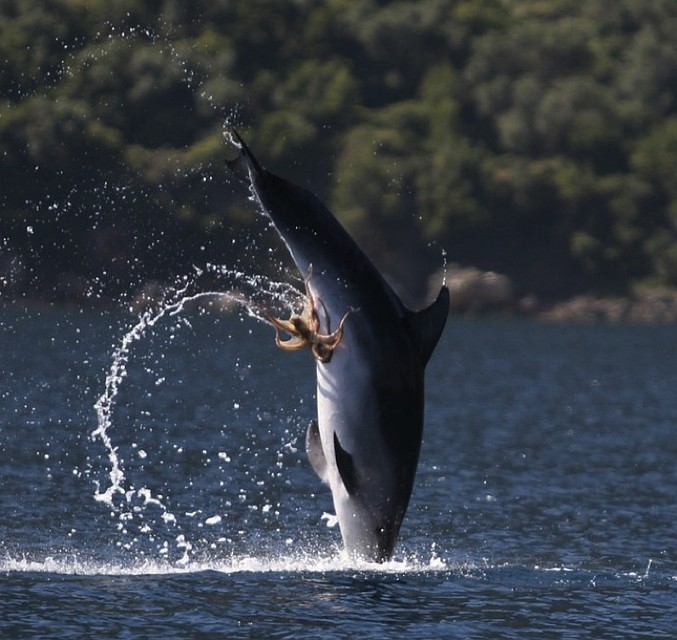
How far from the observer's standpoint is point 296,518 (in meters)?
39.2

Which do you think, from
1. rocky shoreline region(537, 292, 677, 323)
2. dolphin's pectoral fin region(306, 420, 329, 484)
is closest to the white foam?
dolphin's pectoral fin region(306, 420, 329, 484)

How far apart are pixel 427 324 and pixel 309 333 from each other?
6.63 feet

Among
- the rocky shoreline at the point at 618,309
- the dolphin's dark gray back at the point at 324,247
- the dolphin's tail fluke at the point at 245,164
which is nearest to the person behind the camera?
the dolphin's tail fluke at the point at 245,164

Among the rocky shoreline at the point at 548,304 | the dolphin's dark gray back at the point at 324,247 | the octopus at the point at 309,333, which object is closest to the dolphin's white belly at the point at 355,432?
the octopus at the point at 309,333

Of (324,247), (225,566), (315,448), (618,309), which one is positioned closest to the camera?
(324,247)

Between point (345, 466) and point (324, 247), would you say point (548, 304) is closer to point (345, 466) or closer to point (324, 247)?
point (345, 466)

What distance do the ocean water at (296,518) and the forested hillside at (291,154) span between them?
80704mm

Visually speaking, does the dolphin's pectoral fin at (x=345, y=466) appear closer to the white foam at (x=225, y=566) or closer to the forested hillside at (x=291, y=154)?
the white foam at (x=225, y=566)

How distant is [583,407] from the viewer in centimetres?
7912

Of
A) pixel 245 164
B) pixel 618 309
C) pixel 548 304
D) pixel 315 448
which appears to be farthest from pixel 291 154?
pixel 245 164

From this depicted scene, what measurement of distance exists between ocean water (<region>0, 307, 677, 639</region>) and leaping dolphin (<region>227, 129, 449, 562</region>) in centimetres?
191

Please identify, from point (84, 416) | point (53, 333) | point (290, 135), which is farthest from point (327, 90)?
point (84, 416)

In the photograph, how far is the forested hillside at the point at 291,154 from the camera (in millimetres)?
167750

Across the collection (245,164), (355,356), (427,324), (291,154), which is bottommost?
(355,356)
